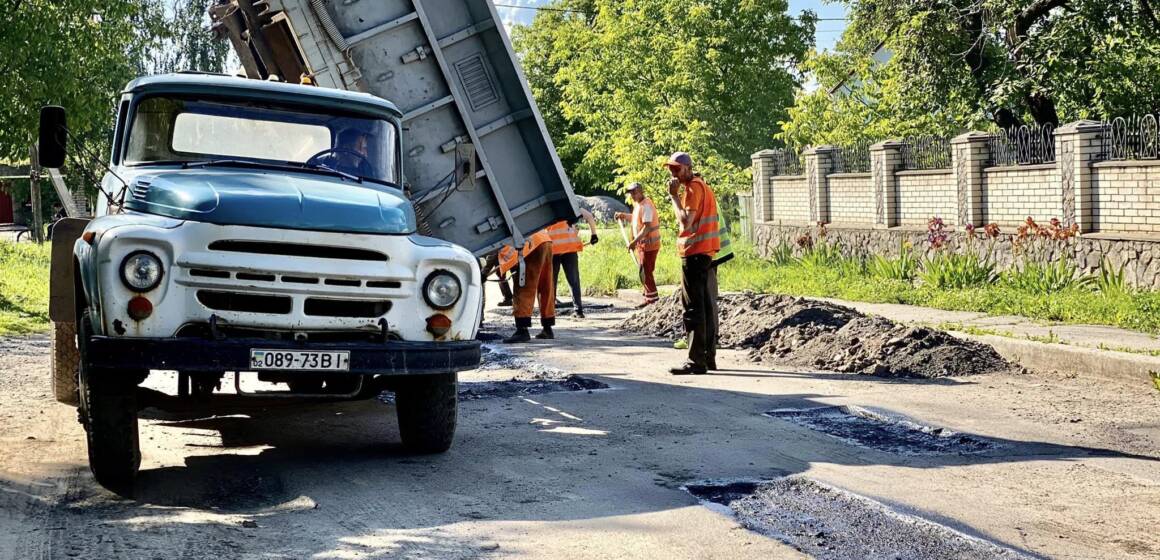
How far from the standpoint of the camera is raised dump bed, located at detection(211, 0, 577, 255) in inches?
396

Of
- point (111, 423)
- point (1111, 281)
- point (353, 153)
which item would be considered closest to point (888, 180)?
point (1111, 281)

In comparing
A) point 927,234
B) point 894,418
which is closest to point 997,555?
point 894,418

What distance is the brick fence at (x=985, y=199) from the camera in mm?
14820

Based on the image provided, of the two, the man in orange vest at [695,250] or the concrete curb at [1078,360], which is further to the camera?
the man in orange vest at [695,250]

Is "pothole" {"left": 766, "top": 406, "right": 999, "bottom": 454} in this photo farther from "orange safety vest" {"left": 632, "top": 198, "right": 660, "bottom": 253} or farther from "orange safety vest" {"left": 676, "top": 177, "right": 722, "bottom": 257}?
"orange safety vest" {"left": 632, "top": 198, "right": 660, "bottom": 253}

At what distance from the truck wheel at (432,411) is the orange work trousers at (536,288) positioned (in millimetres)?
6214

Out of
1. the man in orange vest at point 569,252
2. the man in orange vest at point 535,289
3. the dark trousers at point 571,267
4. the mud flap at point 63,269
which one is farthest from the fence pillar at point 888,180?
the mud flap at point 63,269

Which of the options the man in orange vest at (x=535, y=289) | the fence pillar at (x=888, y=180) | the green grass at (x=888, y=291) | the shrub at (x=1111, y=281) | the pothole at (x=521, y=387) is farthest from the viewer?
the fence pillar at (x=888, y=180)

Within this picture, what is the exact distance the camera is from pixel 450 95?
403 inches

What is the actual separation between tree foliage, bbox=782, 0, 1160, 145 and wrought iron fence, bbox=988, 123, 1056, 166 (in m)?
4.12

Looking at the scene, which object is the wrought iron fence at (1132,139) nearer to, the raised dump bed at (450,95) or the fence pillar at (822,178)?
the raised dump bed at (450,95)

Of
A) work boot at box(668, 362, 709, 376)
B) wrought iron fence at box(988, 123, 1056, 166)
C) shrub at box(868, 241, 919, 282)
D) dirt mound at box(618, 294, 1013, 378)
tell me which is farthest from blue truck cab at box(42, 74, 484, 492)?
shrub at box(868, 241, 919, 282)

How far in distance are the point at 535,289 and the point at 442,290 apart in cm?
692

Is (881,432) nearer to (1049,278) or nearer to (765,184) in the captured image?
(1049,278)
